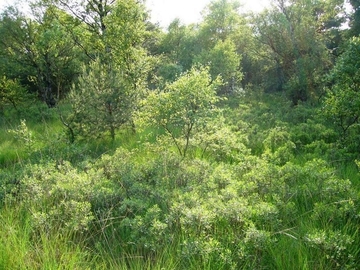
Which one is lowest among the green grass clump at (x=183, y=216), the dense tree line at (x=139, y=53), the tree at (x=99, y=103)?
the green grass clump at (x=183, y=216)

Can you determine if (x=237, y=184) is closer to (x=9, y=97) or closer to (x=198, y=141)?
(x=198, y=141)

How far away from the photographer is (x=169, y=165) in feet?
17.5

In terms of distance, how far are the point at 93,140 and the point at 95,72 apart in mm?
1820

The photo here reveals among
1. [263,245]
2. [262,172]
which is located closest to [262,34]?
[262,172]

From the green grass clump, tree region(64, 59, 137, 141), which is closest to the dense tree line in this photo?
tree region(64, 59, 137, 141)

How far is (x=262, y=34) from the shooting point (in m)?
14.3

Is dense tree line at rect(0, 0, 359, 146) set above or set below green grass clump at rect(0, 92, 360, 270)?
above

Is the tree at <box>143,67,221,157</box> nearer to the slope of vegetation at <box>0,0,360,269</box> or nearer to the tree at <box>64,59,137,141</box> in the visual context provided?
the slope of vegetation at <box>0,0,360,269</box>

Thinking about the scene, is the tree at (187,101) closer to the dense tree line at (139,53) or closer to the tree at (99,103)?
the dense tree line at (139,53)

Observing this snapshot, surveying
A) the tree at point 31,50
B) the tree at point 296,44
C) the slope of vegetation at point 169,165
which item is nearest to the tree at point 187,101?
the slope of vegetation at point 169,165

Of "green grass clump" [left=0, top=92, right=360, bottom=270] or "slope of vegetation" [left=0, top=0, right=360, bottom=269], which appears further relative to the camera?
"slope of vegetation" [left=0, top=0, right=360, bottom=269]

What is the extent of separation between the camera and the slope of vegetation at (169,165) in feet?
9.84

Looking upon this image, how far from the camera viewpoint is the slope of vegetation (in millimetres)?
2998

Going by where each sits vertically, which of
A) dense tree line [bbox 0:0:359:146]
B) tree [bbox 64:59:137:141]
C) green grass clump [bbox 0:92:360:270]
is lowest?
green grass clump [bbox 0:92:360:270]
